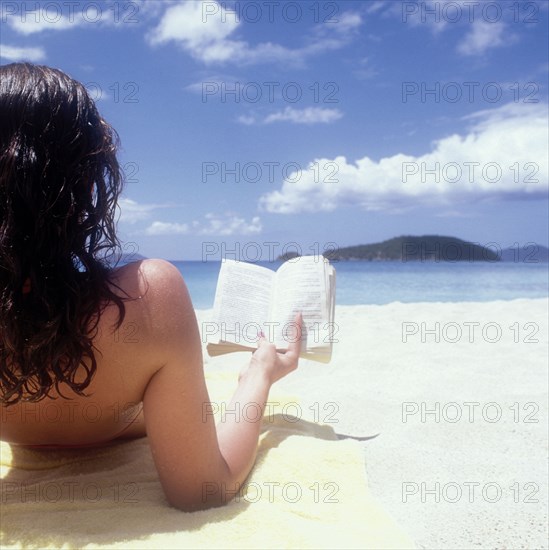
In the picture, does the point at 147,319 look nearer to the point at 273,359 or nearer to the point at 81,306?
the point at 81,306

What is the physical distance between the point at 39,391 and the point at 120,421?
0.39 metres

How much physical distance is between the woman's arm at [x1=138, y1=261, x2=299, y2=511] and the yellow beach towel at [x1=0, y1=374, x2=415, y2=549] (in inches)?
2.4

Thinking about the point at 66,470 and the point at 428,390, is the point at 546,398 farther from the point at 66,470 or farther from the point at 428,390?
the point at 66,470

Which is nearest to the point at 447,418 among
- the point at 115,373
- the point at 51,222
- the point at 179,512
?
the point at 179,512

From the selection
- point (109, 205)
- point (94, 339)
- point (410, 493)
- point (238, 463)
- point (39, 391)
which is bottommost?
point (410, 493)

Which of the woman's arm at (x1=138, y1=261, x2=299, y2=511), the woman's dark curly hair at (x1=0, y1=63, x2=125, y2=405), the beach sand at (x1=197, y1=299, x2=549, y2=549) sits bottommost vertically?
the beach sand at (x1=197, y1=299, x2=549, y2=549)

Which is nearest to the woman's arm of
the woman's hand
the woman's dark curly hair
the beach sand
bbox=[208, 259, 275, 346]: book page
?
the woman's dark curly hair

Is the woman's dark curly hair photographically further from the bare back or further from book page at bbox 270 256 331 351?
book page at bbox 270 256 331 351

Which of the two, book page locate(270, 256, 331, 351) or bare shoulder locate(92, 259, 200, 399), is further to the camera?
book page locate(270, 256, 331, 351)

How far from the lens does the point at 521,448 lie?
2094 mm

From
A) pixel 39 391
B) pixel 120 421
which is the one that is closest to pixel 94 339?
pixel 39 391

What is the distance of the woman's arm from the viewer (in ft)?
4.15

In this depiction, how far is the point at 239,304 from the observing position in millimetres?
2326

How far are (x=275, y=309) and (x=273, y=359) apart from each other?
1.31 ft
